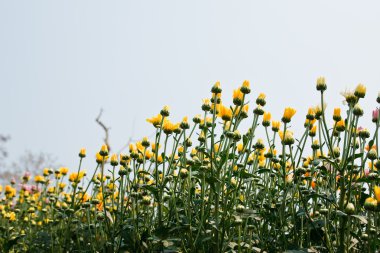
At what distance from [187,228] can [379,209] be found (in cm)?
93

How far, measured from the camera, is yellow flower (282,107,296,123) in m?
2.87

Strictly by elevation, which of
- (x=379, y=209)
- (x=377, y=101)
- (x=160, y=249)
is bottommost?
(x=160, y=249)

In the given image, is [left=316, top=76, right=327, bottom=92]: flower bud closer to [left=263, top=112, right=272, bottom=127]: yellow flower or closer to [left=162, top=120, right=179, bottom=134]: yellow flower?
[left=263, top=112, right=272, bottom=127]: yellow flower

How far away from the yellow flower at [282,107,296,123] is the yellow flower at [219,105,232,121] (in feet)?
1.01

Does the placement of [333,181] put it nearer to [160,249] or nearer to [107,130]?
[160,249]

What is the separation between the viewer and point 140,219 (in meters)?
3.13

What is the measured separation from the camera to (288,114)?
9.41 feet

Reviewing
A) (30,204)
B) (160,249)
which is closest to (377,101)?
(160,249)

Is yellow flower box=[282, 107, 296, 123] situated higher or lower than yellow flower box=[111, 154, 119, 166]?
higher

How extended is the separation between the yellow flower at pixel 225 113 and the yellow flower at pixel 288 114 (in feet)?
1.01

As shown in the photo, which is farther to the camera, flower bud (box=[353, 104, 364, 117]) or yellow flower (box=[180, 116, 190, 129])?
yellow flower (box=[180, 116, 190, 129])

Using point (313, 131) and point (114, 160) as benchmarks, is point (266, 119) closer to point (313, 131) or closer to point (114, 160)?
point (313, 131)

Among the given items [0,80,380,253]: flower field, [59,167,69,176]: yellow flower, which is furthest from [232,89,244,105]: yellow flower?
[59,167,69,176]: yellow flower

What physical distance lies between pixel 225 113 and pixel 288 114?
0.36m
